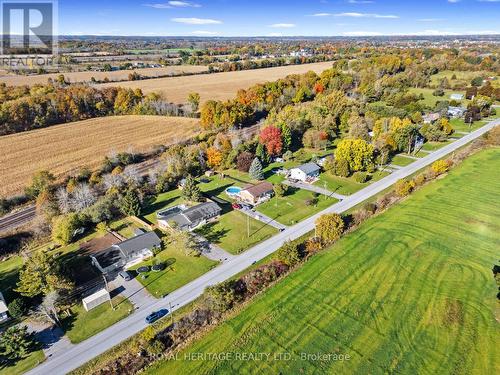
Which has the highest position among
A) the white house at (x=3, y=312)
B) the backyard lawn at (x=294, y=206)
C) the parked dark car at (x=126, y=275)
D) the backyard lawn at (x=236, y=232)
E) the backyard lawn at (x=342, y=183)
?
the backyard lawn at (x=342, y=183)

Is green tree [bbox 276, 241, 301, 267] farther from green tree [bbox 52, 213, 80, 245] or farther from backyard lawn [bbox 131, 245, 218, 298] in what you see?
green tree [bbox 52, 213, 80, 245]

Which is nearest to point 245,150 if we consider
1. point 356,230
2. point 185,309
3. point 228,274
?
point 356,230

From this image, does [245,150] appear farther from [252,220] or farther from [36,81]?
[36,81]

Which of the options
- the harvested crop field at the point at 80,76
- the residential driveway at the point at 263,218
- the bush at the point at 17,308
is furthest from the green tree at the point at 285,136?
the harvested crop field at the point at 80,76

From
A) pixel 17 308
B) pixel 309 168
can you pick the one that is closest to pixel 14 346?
pixel 17 308

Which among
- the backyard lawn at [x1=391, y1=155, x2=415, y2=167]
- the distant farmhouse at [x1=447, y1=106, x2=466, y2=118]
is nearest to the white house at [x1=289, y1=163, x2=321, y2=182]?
the backyard lawn at [x1=391, y1=155, x2=415, y2=167]

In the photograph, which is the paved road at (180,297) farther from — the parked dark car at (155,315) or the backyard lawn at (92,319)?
the backyard lawn at (92,319)

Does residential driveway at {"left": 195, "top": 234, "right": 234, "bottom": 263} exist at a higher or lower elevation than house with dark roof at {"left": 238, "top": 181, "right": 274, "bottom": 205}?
lower
